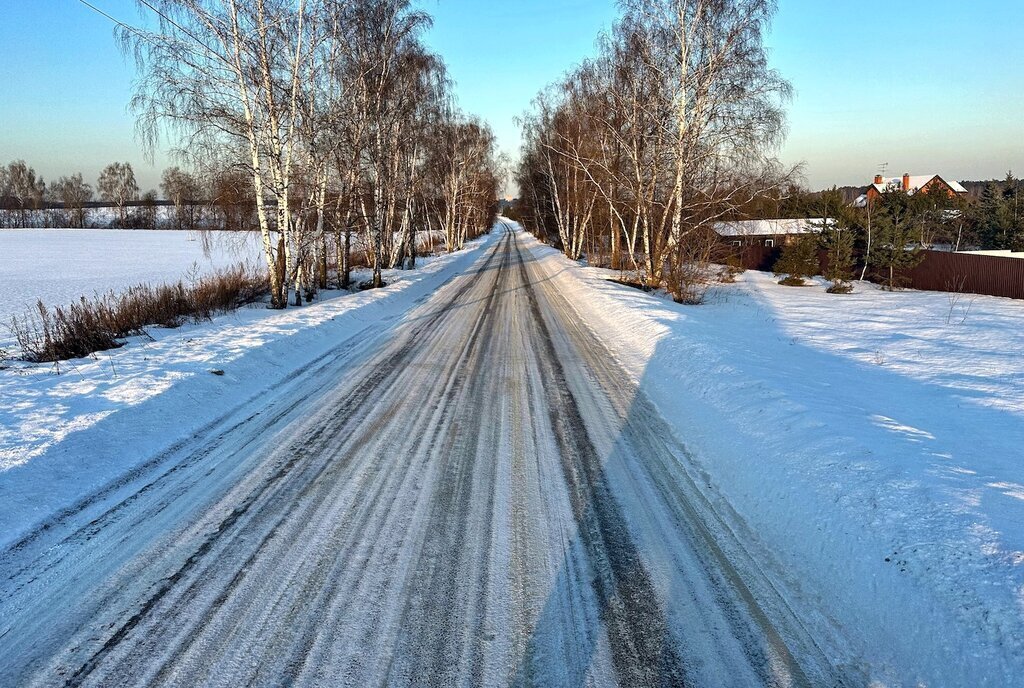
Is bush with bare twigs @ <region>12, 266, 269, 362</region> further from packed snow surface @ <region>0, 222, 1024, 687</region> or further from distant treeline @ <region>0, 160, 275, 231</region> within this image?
distant treeline @ <region>0, 160, 275, 231</region>

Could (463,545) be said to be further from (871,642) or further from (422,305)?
(422,305)

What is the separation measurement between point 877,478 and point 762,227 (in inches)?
2153

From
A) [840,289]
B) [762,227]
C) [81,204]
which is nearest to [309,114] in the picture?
[840,289]

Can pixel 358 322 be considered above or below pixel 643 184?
below

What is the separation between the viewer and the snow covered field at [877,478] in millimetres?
2748

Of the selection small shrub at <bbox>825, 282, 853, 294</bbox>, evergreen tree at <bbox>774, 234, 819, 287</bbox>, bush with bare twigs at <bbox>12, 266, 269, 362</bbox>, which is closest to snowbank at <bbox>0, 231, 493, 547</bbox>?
bush with bare twigs at <bbox>12, 266, 269, 362</bbox>

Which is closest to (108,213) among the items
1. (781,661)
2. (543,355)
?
(543,355)

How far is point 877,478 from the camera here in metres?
4.00

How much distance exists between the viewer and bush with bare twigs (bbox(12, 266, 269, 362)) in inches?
329

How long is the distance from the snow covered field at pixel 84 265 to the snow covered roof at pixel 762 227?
31.7m

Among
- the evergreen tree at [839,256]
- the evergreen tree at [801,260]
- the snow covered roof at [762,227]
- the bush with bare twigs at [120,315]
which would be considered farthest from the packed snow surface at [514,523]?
the snow covered roof at [762,227]

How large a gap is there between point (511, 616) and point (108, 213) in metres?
121

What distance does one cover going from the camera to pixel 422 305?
15648mm

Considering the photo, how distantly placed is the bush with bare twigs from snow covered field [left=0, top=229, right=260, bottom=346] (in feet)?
4.57
